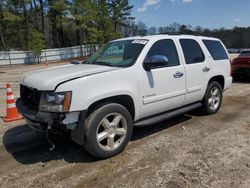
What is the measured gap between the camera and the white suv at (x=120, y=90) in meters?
A: 3.59

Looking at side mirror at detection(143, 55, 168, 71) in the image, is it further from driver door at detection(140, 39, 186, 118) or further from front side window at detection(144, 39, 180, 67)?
front side window at detection(144, 39, 180, 67)

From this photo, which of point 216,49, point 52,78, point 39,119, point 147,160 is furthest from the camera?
point 216,49

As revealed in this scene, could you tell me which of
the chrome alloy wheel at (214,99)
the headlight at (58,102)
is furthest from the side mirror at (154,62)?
the chrome alloy wheel at (214,99)

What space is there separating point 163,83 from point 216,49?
7.59 ft

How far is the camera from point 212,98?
6078 millimetres

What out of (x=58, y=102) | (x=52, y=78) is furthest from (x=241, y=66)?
(x=58, y=102)

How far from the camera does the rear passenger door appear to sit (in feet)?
17.0

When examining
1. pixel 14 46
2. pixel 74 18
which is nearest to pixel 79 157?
pixel 74 18

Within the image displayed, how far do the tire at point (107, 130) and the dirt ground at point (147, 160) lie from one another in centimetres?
17

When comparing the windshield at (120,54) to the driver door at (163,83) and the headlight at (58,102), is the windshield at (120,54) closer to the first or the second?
the driver door at (163,83)

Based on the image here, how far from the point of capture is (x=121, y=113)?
4.03 m

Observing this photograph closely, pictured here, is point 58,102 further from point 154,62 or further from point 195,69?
point 195,69

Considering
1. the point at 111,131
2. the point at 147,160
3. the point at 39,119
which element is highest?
the point at 39,119

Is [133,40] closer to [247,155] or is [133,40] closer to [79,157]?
[79,157]
